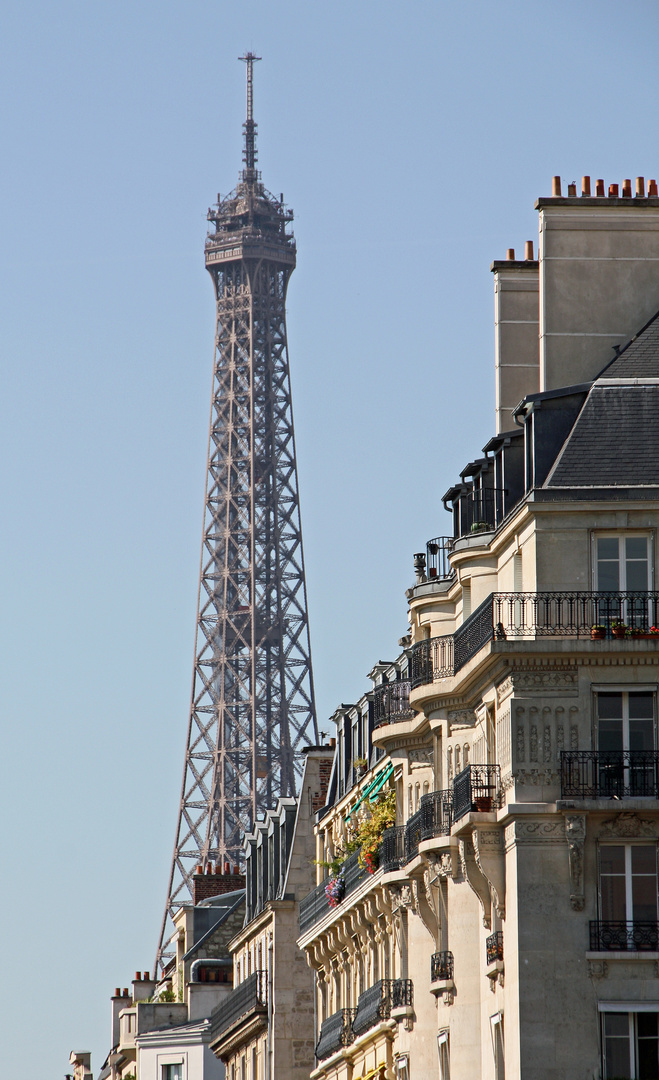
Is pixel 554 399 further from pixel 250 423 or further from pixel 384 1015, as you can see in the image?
pixel 250 423

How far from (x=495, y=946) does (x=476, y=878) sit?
3.87 feet

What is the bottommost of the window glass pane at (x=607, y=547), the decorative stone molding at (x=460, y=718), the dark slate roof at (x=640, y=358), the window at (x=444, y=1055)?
the window at (x=444, y=1055)

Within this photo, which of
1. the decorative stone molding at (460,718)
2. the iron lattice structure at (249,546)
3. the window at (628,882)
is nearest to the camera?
the window at (628,882)

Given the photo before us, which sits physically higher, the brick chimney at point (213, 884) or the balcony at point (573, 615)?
the brick chimney at point (213, 884)

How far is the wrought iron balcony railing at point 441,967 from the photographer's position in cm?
4572

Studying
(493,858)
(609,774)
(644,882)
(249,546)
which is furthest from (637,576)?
(249,546)

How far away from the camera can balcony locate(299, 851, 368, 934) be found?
188 feet

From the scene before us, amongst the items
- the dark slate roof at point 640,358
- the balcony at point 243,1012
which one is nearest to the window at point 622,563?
the dark slate roof at point 640,358

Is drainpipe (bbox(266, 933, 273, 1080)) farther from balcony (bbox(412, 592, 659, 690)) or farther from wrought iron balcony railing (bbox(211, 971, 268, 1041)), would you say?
balcony (bbox(412, 592, 659, 690))

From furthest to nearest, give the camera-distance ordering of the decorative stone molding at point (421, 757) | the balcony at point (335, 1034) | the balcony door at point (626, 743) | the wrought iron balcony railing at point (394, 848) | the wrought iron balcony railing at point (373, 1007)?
the balcony at point (335, 1034) < the wrought iron balcony railing at point (373, 1007) < the wrought iron balcony railing at point (394, 848) < the decorative stone molding at point (421, 757) < the balcony door at point (626, 743)

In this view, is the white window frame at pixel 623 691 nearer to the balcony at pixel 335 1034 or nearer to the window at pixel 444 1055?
the window at pixel 444 1055

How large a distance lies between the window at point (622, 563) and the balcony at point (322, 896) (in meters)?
14.4

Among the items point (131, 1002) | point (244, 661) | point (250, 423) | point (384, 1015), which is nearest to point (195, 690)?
point (244, 661)

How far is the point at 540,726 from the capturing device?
136 ft
